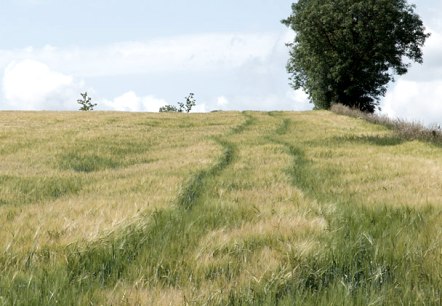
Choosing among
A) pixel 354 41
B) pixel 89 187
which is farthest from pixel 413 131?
pixel 354 41

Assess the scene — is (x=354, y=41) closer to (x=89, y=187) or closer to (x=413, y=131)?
(x=413, y=131)

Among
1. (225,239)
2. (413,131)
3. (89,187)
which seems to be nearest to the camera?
(225,239)

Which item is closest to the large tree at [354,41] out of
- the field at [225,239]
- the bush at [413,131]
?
the bush at [413,131]

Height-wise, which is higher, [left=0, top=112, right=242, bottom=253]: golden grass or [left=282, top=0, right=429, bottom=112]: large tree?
[left=282, top=0, right=429, bottom=112]: large tree

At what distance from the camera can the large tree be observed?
45.9 meters

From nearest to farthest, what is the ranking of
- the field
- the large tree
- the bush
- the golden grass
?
the field → the golden grass → the bush → the large tree

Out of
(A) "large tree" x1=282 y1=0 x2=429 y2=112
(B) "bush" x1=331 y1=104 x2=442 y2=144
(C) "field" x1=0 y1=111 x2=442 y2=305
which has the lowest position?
(C) "field" x1=0 y1=111 x2=442 y2=305

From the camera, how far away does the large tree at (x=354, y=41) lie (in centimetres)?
4588

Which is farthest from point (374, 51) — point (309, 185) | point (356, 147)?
point (309, 185)

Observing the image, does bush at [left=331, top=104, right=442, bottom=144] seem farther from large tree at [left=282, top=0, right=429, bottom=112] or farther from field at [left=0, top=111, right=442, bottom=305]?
large tree at [left=282, top=0, right=429, bottom=112]

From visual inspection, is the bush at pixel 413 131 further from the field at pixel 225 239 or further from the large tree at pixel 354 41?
the large tree at pixel 354 41

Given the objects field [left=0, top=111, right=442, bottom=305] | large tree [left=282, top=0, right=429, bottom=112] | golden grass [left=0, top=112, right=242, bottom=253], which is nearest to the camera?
field [left=0, top=111, right=442, bottom=305]

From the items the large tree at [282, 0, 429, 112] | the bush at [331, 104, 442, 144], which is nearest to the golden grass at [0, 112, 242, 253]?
the bush at [331, 104, 442, 144]

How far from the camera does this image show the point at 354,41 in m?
47.5
